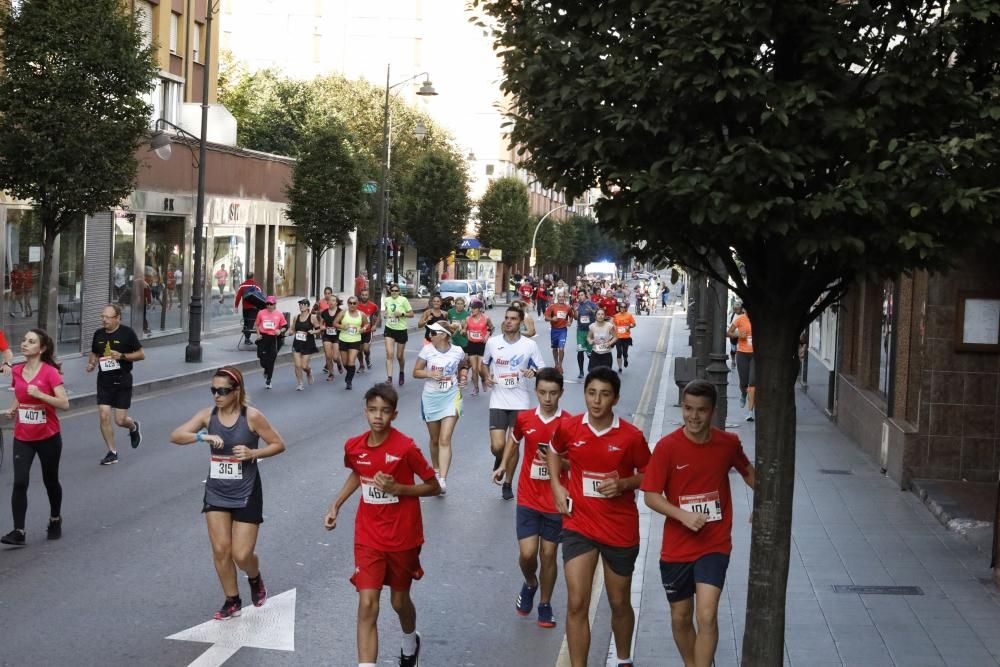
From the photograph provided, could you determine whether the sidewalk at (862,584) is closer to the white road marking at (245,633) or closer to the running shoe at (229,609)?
the white road marking at (245,633)

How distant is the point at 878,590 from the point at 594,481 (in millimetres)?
3393

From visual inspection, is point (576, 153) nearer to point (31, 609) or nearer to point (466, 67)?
point (31, 609)

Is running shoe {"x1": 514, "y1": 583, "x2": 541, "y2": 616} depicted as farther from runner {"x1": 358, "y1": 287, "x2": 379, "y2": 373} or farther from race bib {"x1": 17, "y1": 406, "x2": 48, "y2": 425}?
runner {"x1": 358, "y1": 287, "x2": 379, "y2": 373}

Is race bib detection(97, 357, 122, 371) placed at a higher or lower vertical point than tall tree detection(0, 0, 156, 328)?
lower

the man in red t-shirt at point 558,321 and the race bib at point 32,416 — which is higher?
the man in red t-shirt at point 558,321

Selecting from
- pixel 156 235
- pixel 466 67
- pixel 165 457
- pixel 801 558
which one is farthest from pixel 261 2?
pixel 801 558

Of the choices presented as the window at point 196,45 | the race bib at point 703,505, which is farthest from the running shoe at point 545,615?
the window at point 196,45

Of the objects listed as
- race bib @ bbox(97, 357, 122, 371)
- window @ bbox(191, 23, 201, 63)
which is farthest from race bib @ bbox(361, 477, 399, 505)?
window @ bbox(191, 23, 201, 63)

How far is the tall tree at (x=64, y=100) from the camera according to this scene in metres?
20.4

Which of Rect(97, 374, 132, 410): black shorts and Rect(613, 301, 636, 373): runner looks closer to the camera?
Rect(97, 374, 132, 410): black shorts

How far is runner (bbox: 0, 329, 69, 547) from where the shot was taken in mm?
10344

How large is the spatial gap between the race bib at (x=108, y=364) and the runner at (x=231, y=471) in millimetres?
6202

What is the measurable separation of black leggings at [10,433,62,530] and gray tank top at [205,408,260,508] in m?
2.60

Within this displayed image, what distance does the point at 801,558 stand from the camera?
10773 millimetres
